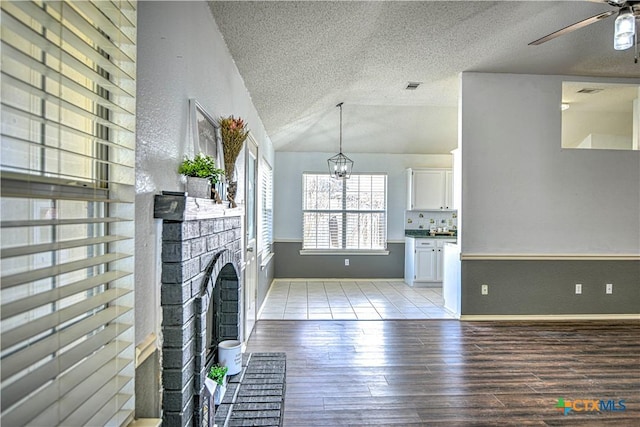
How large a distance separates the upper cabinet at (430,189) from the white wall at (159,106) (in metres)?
5.77

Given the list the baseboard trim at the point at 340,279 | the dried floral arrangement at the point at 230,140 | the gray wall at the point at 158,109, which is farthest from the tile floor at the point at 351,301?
the gray wall at the point at 158,109

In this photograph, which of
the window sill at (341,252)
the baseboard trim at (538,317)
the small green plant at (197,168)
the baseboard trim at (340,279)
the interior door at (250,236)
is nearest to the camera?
the small green plant at (197,168)

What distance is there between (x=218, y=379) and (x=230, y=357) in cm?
29

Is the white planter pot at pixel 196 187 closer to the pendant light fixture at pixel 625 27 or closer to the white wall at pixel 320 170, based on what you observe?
the pendant light fixture at pixel 625 27

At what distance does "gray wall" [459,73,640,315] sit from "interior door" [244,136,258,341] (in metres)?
2.61

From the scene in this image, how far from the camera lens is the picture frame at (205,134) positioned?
2074 mm

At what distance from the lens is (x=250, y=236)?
4.52m

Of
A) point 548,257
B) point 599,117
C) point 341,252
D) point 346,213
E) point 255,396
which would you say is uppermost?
point 599,117

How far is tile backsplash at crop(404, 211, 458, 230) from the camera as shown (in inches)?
306

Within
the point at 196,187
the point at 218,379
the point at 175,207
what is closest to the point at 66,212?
the point at 175,207

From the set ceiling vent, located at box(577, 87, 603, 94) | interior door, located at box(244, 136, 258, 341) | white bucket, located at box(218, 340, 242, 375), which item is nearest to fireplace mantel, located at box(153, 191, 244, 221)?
white bucket, located at box(218, 340, 242, 375)

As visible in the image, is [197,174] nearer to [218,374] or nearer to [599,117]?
[218,374]

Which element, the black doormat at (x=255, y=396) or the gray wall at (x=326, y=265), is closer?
the black doormat at (x=255, y=396)

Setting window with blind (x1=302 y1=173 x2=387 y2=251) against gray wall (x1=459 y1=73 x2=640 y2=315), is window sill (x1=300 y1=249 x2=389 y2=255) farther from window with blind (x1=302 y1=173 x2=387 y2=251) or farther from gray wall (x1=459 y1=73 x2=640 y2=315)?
gray wall (x1=459 y1=73 x2=640 y2=315)
